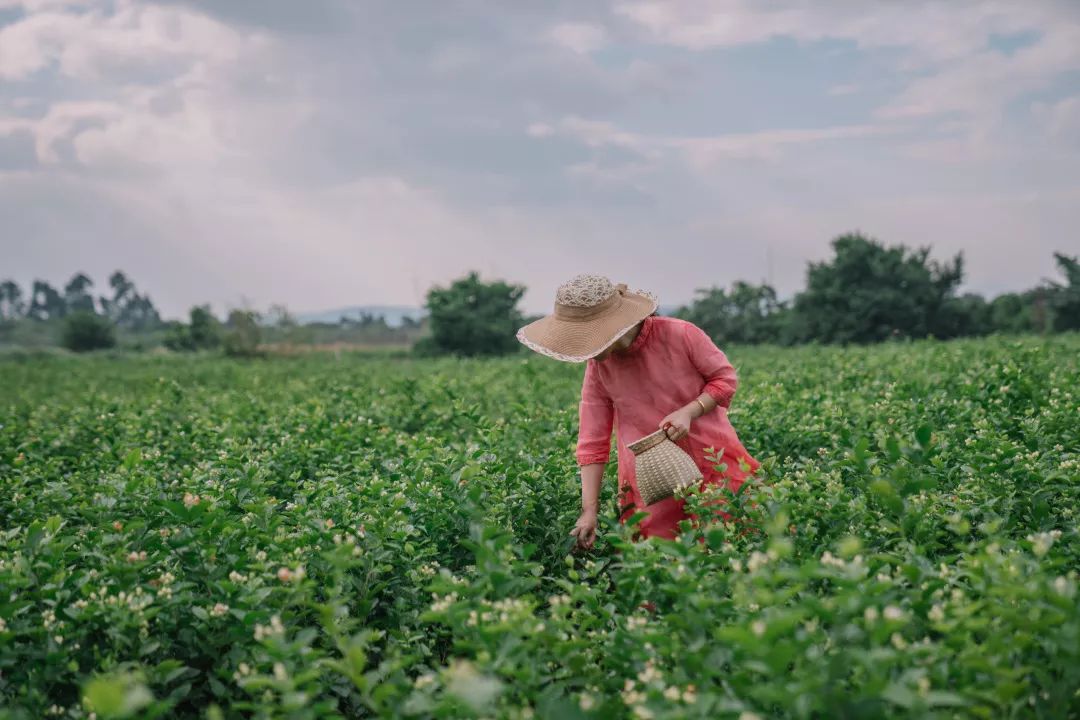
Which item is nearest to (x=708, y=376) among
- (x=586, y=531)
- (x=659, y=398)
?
(x=659, y=398)

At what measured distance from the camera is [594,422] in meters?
4.00

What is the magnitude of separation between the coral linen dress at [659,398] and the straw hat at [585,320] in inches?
9.2

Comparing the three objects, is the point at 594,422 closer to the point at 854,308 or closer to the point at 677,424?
the point at 677,424

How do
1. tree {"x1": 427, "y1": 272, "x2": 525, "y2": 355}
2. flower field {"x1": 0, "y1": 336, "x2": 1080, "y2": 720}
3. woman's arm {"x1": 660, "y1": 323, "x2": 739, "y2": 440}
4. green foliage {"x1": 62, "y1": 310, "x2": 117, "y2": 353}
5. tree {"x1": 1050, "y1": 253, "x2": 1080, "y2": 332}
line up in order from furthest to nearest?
green foliage {"x1": 62, "y1": 310, "x2": 117, "y2": 353} → tree {"x1": 427, "y1": 272, "x2": 525, "y2": 355} → tree {"x1": 1050, "y1": 253, "x2": 1080, "y2": 332} → woman's arm {"x1": 660, "y1": 323, "x2": 739, "y2": 440} → flower field {"x1": 0, "y1": 336, "x2": 1080, "y2": 720}

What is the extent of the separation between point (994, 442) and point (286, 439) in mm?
4480

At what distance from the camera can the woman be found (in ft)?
12.3

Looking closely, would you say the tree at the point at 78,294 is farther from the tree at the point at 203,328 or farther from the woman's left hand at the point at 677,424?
the woman's left hand at the point at 677,424

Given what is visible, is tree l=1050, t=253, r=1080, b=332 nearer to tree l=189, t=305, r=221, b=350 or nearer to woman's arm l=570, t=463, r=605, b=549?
woman's arm l=570, t=463, r=605, b=549

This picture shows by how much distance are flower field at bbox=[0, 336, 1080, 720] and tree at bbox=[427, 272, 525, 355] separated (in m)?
29.6

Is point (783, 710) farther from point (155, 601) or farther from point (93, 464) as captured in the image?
point (93, 464)

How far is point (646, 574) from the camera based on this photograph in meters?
2.77

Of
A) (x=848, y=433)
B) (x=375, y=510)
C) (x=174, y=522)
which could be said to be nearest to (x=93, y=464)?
(x=174, y=522)

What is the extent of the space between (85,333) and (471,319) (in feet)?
114

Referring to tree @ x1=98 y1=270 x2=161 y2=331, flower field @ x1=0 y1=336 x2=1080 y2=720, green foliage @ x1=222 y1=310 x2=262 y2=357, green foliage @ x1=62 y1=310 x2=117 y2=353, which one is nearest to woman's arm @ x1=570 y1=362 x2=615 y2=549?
flower field @ x1=0 y1=336 x2=1080 y2=720
